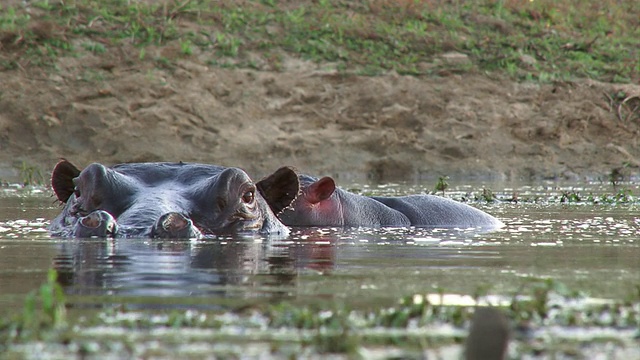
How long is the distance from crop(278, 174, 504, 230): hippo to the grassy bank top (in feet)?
40.5

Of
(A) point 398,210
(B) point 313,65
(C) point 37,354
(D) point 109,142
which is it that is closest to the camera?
(C) point 37,354

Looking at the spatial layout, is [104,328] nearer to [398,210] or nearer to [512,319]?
[512,319]

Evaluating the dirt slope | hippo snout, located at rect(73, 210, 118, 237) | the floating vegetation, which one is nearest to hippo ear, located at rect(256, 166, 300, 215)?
hippo snout, located at rect(73, 210, 118, 237)

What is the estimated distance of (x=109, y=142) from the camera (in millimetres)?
18625

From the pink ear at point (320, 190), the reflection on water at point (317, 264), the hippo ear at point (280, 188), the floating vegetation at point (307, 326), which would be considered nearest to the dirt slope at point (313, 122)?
the pink ear at point (320, 190)

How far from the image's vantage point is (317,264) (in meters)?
5.39

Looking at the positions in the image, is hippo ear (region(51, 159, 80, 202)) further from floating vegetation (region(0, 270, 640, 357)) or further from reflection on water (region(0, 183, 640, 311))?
floating vegetation (region(0, 270, 640, 357))

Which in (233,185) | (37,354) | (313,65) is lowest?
(37,354)

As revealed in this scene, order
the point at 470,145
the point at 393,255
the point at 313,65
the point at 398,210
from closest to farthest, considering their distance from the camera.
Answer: the point at 393,255
the point at 398,210
the point at 470,145
the point at 313,65

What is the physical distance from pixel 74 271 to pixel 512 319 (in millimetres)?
2044

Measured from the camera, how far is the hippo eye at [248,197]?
7.22 m

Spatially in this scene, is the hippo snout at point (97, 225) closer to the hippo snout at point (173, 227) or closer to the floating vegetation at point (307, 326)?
the hippo snout at point (173, 227)

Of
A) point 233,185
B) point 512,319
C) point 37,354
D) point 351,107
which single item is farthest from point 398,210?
point 351,107

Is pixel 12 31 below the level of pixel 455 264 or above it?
above
